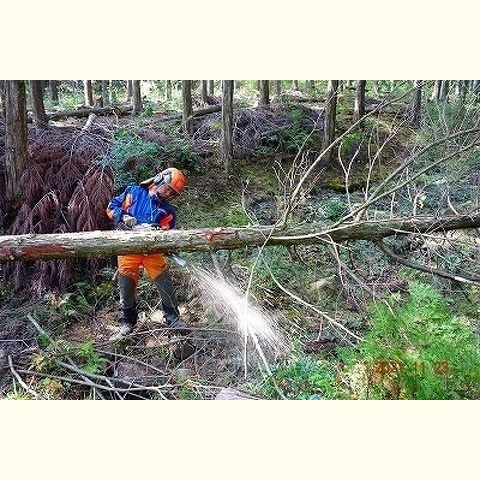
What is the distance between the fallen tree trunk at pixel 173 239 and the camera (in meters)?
3.01

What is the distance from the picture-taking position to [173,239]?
3.03 metres

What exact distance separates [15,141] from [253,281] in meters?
2.53

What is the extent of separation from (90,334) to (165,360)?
2.23ft

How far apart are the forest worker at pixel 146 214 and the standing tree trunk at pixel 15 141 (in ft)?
4.14

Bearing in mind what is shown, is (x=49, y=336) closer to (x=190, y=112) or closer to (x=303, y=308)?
(x=303, y=308)

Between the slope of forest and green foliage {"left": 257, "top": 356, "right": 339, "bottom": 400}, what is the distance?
1 cm

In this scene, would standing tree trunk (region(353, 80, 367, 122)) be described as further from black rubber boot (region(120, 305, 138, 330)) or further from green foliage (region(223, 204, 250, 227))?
black rubber boot (region(120, 305, 138, 330))

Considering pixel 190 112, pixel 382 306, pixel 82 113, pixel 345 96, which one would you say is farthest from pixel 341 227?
pixel 345 96

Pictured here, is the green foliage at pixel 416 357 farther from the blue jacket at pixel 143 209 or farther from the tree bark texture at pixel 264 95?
the tree bark texture at pixel 264 95

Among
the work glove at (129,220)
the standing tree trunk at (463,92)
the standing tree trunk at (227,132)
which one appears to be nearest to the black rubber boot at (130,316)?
the work glove at (129,220)

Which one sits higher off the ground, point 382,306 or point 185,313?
point 382,306

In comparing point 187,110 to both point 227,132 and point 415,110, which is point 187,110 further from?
point 415,110

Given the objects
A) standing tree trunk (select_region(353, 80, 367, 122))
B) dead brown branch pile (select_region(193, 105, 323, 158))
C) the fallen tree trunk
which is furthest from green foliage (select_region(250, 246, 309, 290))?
standing tree trunk (select_region(353, 80, 367, 122))

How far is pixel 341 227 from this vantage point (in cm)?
281
